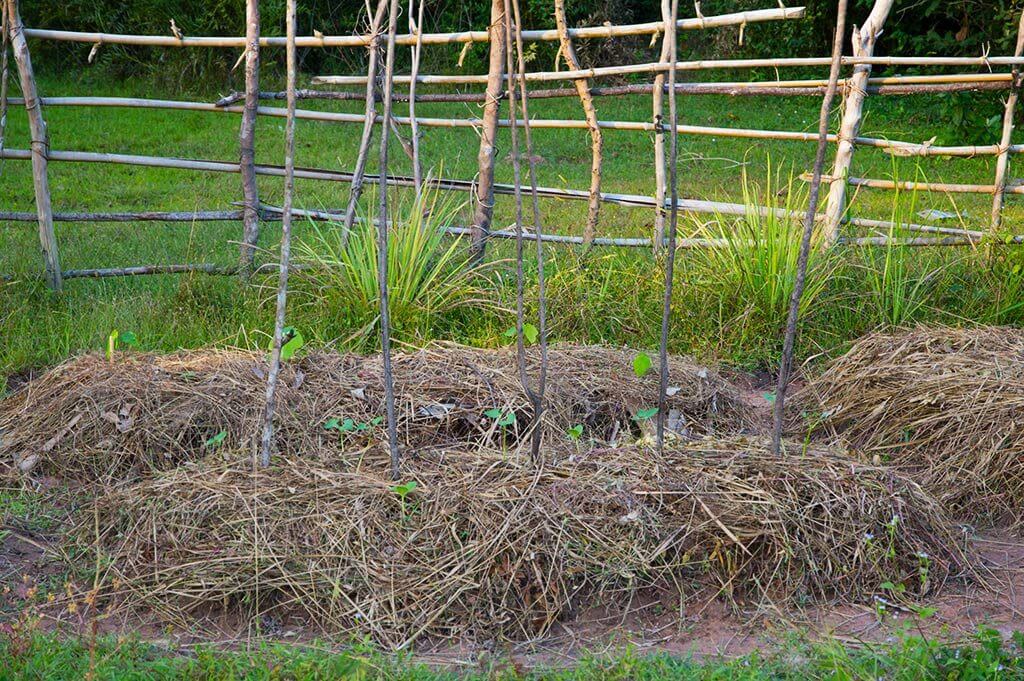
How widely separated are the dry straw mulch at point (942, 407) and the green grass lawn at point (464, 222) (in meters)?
0.41

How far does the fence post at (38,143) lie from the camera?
465 centimetres

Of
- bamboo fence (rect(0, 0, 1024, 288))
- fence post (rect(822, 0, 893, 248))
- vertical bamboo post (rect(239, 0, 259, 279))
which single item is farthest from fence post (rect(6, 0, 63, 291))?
fence post (rect(822, 0, 893, 248))

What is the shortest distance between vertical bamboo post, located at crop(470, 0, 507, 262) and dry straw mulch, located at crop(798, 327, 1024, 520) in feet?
5.83

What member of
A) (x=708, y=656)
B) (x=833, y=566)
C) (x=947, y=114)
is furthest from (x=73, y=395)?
(x=947, y=114)

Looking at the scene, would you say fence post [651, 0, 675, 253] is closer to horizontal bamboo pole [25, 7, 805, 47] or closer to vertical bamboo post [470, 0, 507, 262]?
horizontal bamboo pole [25, 7, 805, 47]

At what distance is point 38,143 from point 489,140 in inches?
85.8

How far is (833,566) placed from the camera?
2.55m

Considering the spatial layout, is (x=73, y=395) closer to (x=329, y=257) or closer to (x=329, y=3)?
(x=329, y=257)

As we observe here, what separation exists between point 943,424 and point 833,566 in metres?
1.06

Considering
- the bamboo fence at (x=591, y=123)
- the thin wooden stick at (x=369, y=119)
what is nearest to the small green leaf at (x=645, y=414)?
the thin wooden stick at (x=369, y=119)

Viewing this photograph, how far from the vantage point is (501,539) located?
8.16ft

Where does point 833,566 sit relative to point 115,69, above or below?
below

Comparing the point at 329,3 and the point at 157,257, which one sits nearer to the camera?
the point at 157,257

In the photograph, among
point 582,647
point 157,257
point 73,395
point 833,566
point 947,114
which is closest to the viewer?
point 582,647
